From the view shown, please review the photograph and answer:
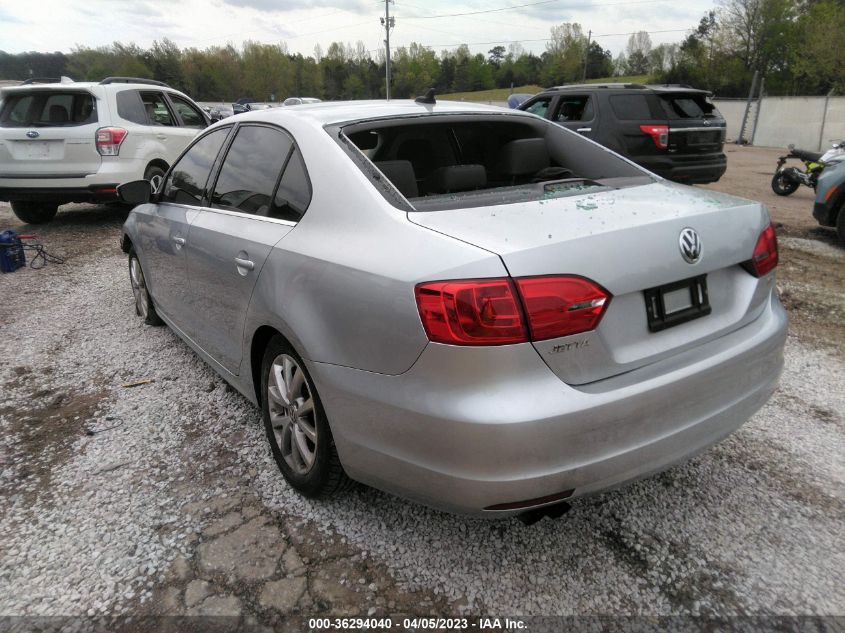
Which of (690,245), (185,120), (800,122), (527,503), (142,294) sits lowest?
(142,294)

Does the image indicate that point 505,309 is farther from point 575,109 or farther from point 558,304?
point 575,109

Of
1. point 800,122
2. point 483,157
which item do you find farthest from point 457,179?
point 800,122

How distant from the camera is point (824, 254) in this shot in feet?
23.5

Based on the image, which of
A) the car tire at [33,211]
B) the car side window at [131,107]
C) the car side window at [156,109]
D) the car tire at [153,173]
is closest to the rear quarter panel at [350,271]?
the car tire at [153,173]

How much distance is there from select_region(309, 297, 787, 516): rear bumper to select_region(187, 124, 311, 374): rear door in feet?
2.53

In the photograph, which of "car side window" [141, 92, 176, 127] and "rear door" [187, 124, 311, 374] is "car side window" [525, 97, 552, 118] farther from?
"rear door" [187, 124, 311, 374]

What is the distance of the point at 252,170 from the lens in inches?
120

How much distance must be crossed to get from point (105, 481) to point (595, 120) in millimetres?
8246

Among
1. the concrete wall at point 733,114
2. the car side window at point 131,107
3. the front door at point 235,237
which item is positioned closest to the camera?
the front door at point 235,237

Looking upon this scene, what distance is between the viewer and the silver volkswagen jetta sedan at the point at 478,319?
1.82m

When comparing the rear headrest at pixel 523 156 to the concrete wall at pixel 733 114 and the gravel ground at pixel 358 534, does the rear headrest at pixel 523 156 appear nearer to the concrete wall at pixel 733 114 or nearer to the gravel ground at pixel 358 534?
the gravel ground at pixel 358 534

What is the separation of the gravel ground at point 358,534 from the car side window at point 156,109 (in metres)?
6.53

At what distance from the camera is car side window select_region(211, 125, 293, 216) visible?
2830 mm

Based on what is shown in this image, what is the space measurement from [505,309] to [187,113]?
9.66 meters
